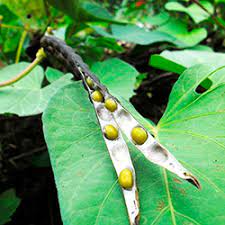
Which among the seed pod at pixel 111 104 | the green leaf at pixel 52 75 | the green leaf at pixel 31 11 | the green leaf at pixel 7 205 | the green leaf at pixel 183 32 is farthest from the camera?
the green leaf at pixel 183 32

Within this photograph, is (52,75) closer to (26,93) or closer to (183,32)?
(26,93)

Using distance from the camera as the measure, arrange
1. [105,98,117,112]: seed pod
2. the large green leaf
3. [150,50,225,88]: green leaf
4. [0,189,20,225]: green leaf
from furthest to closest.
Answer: [150,50,225,88]: green leaf
[0,189,20,225]: green leaf
[105,98,117,112]: seed pod
the large green leaf

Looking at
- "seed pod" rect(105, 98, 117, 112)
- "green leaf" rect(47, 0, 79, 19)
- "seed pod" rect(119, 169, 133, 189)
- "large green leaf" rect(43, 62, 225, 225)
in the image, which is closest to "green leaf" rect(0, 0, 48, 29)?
"green leaf" rect(47, 0, 79, 19)

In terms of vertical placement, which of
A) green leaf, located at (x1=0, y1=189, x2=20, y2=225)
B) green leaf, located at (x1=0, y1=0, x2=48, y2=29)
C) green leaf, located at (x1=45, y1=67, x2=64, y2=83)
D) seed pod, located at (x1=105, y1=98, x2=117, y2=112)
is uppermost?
seed pod, located at (x1=105, y1=98, x2=117, y2=112)

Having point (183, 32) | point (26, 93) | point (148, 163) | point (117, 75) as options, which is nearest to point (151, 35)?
point (183, 32)

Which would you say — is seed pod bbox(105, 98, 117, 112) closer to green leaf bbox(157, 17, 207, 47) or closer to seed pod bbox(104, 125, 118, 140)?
seed pod bbox(104, 125, 118, 140)

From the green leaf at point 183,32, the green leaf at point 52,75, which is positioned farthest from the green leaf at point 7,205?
the green leaf at point 183,32

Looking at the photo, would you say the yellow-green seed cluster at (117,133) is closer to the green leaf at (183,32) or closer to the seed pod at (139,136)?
the seed pod at (139,136)
